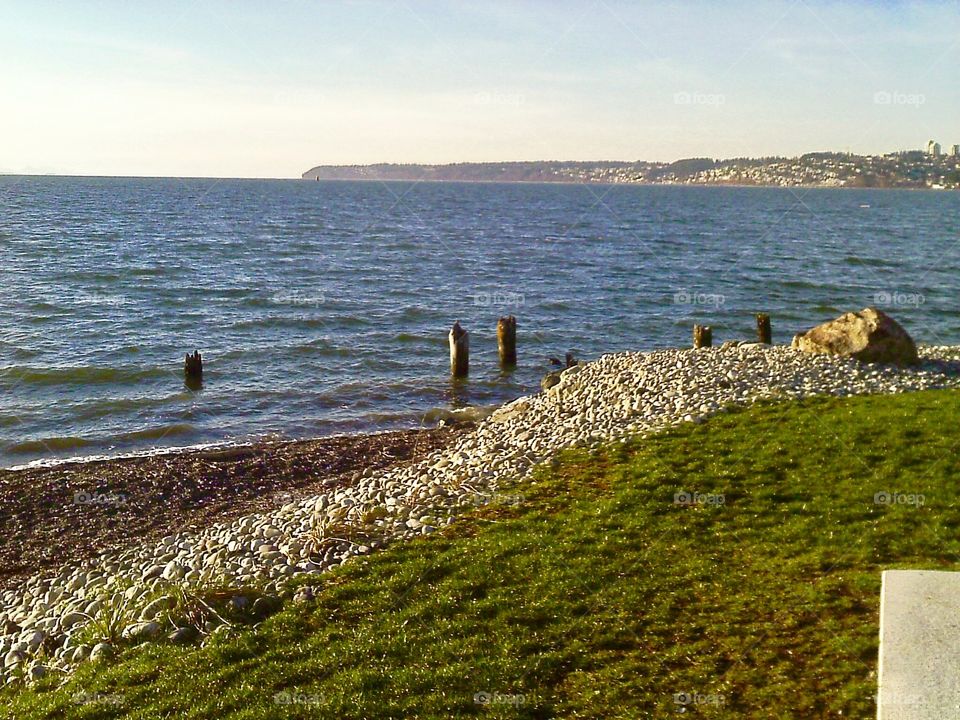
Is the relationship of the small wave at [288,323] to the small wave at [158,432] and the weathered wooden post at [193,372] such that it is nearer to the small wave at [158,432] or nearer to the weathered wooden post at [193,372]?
the weathered wooden post at [193,372]

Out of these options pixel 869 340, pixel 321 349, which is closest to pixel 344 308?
pixel 321 349

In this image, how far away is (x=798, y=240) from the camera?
73312 millimetres

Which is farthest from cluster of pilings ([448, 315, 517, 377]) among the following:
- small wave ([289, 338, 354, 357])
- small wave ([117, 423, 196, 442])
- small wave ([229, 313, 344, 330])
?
small wave ([117, 423, 196, 442])

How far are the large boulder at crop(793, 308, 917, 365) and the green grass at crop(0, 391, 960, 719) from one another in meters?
6.23

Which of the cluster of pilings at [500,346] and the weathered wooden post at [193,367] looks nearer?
the weathered wooden post at [193,367]

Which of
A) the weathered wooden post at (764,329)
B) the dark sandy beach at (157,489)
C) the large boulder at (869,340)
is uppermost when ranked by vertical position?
the large boulder at (869,340)

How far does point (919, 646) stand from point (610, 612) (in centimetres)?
313

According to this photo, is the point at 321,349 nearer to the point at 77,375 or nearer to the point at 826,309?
the point at 77,375

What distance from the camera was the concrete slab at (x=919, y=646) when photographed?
7176mm

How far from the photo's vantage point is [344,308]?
38.6 m

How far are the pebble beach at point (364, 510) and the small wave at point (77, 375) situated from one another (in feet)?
37.9

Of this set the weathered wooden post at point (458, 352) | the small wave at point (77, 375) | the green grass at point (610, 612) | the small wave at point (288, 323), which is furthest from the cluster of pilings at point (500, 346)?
the green grass at point (610, 612)

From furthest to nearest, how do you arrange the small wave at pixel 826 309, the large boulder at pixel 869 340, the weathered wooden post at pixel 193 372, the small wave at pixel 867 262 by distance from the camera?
1. the small wave at pixel 867 262
2. the small wave at pixel 826 309
3. the weathered wooden post at pixel 193 372
4. the large boulder at pixel 869 340

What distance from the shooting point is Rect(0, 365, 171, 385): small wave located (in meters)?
25.9
